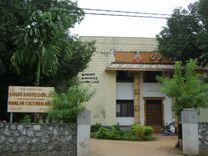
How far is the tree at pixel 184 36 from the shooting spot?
103 ft

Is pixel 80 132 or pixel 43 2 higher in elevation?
pixel 43 2

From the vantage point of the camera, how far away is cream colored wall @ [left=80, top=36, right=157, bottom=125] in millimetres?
34844

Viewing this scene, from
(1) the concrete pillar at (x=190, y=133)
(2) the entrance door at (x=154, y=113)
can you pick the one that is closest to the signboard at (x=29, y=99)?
(1) the concrete pillar at (x=190, y=133)

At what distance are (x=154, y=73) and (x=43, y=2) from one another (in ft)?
51.9

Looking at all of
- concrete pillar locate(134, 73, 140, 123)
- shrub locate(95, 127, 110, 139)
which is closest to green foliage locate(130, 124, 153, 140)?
shrub locate(95, 127, 110, 139)

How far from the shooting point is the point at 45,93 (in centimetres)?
1703

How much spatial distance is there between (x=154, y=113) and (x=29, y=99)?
2042 centimetres

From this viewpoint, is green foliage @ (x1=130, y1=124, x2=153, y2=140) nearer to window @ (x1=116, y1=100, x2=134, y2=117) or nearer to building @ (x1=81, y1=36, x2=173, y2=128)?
building @ (x1=81, y1=36, x2=173, y2=128)

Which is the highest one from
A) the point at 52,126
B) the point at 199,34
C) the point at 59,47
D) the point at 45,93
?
the point at 199,34

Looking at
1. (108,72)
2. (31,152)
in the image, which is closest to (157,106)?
(108,72)

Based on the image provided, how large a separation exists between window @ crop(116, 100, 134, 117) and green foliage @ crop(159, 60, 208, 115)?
15.8 m

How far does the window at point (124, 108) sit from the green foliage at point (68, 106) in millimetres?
19105

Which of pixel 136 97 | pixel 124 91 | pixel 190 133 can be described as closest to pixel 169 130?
pixel 136 97

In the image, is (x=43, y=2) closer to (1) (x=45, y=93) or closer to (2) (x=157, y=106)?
(1) (x=45, y=93)
